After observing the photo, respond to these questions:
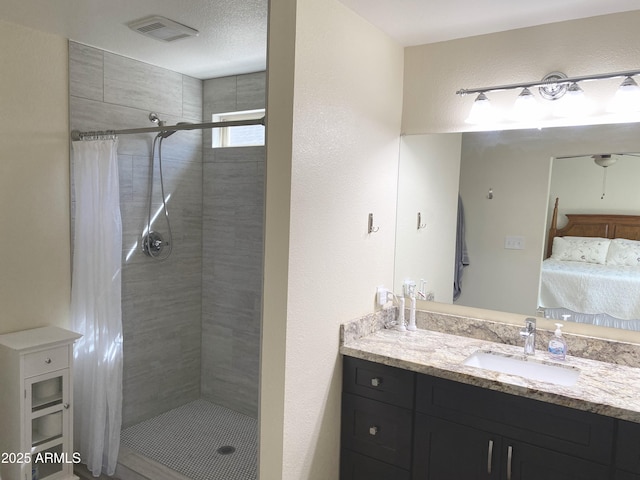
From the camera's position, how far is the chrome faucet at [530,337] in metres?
2.25

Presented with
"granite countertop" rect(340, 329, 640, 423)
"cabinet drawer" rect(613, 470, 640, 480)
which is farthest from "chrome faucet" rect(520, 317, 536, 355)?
"cabinet drawer" rect(613, 470, 640, 480)

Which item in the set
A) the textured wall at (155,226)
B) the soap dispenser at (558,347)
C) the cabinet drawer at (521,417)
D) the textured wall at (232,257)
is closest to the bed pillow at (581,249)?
the soap dispenser at (558,347)

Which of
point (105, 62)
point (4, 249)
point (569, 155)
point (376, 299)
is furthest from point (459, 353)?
point (105, 62)

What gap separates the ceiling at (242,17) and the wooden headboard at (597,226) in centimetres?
89

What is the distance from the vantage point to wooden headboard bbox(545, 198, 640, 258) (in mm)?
2141

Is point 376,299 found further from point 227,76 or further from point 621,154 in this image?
point 227,76

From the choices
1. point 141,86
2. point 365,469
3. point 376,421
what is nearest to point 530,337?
point 376,421

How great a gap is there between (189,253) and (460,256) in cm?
204

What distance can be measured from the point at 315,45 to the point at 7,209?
1.82 m

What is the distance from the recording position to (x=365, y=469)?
2.28m

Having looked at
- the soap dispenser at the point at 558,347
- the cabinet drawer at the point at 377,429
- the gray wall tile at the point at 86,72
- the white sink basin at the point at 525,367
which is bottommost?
the cabinet drawer at the point at 377,429

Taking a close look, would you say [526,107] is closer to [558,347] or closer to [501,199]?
[501,199]

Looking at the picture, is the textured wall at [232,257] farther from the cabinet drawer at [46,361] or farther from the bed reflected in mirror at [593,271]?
the bed reflected in mirror at [593,271]

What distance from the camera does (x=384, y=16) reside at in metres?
2.21
